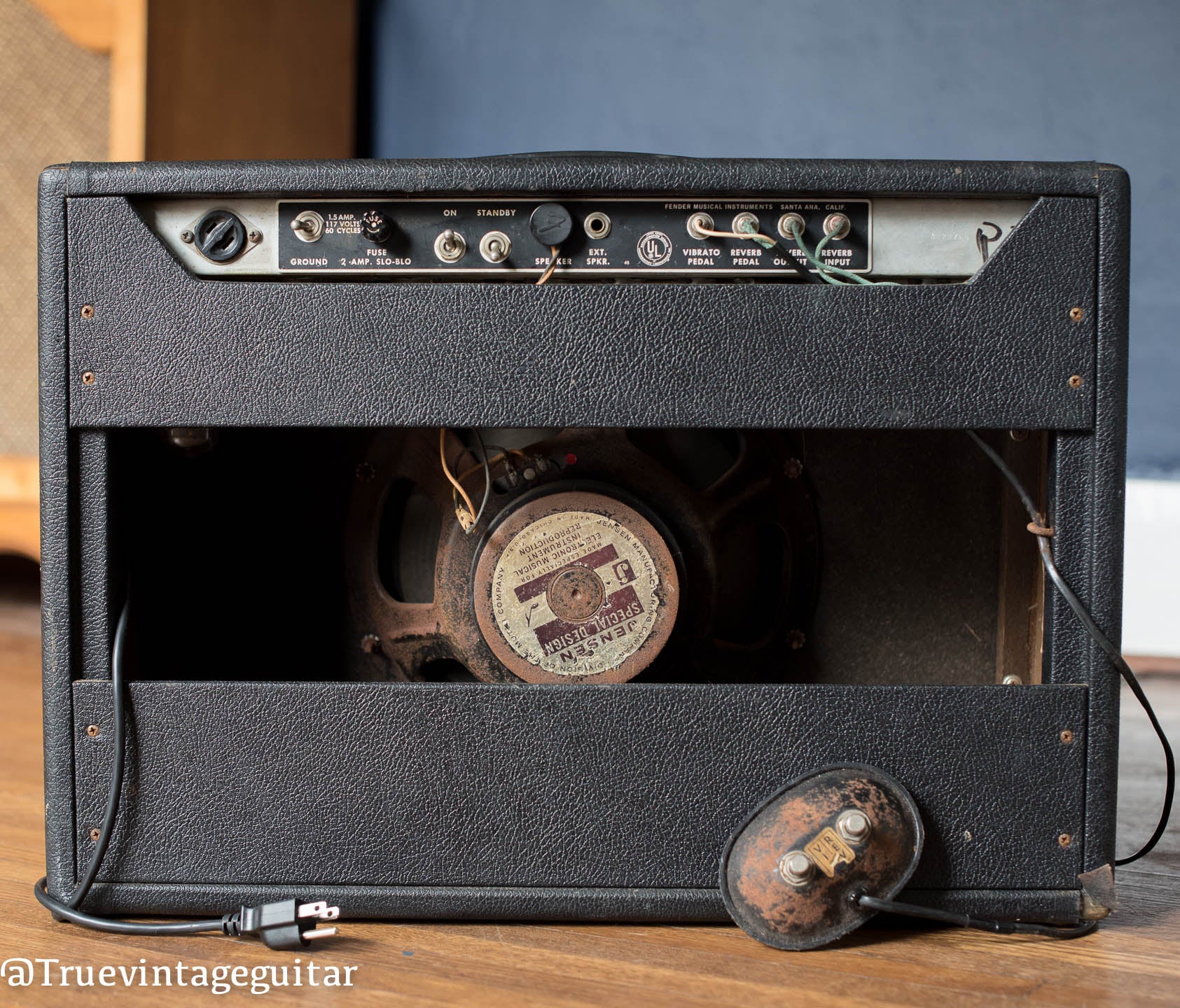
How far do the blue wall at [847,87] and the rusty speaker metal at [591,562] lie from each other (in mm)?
827

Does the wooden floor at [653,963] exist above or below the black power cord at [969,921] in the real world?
below

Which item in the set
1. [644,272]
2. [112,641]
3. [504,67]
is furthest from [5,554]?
[644,272]

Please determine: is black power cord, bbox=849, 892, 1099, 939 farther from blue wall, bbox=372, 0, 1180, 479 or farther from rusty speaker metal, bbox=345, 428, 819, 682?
blue wall, bbox=372, 0, 1180, 479

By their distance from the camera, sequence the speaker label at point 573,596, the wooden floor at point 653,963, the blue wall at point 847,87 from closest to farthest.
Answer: the wooden floor at point 653,963
the speaker label at point 573,596
the blue wall at point 847,87

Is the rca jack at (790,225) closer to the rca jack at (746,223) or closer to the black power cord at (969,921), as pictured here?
the rca jack at (746,223)

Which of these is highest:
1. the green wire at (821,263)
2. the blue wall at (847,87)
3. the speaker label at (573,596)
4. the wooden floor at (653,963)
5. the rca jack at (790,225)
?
the blue wall at (847,87)

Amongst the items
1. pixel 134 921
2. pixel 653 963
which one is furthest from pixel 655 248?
pixel 134 921

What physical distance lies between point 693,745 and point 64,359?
1.58 feet

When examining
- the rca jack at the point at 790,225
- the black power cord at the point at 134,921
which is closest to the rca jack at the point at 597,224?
the rca jack at the point at 790,225


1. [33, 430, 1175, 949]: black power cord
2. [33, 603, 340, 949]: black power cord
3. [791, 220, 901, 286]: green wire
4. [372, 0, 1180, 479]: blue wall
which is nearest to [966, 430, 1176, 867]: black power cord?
[33, 430, 1175, 949]: black power cord

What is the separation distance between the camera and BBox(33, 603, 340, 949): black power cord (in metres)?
0.67

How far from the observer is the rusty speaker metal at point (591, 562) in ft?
2.61

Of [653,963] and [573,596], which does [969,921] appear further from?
[573,596]

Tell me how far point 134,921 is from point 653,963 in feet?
1.14
